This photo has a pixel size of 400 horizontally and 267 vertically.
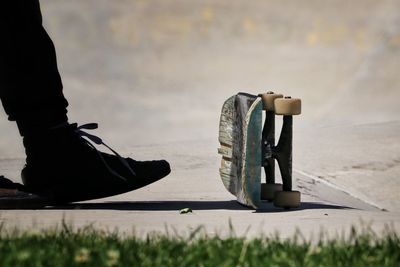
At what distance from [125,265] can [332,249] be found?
701 millimetres

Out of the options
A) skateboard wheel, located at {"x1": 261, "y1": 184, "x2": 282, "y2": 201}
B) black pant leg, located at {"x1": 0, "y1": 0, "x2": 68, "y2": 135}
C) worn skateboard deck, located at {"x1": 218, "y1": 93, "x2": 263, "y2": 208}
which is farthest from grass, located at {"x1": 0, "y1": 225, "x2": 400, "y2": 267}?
skateboard wheel, located at {"x1": 261, "y1": 184, "x2": 282, "y2": 201}

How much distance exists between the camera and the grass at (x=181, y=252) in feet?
8.59

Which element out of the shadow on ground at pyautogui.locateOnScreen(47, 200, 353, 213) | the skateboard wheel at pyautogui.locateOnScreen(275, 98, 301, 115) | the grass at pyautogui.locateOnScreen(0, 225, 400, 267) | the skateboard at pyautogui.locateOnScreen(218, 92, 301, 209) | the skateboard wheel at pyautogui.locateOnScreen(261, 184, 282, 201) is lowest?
the grass at pyautogui.locateOnScreen(0, 225, 400, 267)

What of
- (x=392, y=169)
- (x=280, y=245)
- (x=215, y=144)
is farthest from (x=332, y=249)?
(x=215, y=144)

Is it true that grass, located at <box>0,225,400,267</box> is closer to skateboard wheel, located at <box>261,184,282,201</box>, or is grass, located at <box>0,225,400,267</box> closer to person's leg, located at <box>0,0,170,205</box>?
person's leg, located at <box>0,0,170,205</box>

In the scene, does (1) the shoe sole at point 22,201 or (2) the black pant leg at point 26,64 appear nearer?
(2) the black pant leg at point 26,64

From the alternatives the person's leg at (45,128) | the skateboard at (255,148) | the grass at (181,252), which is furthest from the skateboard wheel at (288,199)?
the grass at (181,252)

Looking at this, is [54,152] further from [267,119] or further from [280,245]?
[280,245]

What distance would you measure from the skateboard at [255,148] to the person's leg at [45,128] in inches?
14.7

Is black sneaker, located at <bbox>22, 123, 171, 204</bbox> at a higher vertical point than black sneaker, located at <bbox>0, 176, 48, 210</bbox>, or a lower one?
higher

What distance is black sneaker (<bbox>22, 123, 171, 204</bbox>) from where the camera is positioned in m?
4.62

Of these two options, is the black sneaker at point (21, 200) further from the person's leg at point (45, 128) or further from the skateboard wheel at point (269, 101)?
the skateboard wheel at point (269, 101)

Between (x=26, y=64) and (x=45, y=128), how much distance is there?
346 millimetres

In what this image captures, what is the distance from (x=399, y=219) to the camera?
4207 millimetres
